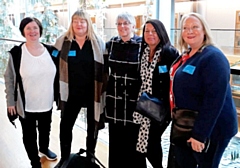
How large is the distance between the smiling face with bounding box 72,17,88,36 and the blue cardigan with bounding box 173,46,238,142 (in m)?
1.12

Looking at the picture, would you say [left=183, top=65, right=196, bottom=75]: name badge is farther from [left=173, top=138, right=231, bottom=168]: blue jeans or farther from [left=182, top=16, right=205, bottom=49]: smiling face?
[left=173, top=138, right=231, bottom=168]: blue jeans

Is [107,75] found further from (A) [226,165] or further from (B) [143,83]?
(A) [226,165]

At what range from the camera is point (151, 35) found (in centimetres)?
217

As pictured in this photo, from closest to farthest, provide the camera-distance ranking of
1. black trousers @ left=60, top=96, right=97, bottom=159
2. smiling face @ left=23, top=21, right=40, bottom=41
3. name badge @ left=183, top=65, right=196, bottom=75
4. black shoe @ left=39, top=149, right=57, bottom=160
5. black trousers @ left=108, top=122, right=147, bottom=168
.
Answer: name badge @ left=183, top=65, right=196, bottom=75, black trousers @ left=108, top=122, right=147, bottom=168, smiling face @ left=23, top=21, right=40, bottom=41, black trousers @ left=60, top=96, right=97, bottom=159, black shoe @ left=39, top=149, right=57, bottom=160

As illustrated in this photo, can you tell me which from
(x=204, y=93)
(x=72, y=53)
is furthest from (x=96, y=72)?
(x=204, y=93)

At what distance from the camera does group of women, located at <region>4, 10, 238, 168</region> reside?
1.69m

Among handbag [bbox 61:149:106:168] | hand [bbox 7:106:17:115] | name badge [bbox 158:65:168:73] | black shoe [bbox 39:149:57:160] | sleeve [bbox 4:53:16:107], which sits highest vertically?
name badge [bbox 158:65:168:73]

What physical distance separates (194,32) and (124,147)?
1.37 m

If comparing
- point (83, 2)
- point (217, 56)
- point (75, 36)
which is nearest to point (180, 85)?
point (217, 56)

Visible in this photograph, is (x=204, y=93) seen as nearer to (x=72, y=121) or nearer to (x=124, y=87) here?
(x=124, y=87)

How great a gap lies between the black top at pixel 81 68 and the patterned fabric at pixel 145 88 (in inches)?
21.0

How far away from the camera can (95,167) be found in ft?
8.04

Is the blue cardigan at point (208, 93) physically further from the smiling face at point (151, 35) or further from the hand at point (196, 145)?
the smiling face at point (151, 35)

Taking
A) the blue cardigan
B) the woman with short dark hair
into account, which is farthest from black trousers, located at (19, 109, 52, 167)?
the blue cardigan
